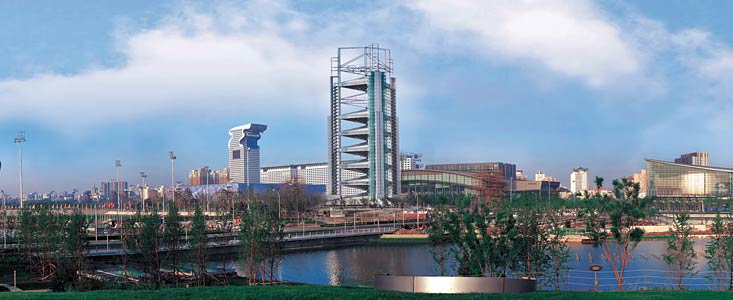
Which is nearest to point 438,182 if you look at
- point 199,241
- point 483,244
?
point 199,241

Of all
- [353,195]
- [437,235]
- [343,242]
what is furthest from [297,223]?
[437,235]

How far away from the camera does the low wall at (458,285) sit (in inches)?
595

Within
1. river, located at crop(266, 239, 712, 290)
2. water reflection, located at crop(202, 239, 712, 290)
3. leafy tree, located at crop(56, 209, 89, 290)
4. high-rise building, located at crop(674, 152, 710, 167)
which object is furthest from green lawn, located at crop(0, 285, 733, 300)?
high-rise building, located at crop(674, 152, 710, 167)

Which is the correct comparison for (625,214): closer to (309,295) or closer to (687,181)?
(309,295)

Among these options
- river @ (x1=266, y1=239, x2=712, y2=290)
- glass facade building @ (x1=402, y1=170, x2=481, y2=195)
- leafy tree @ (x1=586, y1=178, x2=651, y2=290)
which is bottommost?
river @ (x1=266, y1=239, x2=712, y2=290)

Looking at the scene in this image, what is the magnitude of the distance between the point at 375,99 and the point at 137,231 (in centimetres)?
7314

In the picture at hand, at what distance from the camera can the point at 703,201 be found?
98.8 m

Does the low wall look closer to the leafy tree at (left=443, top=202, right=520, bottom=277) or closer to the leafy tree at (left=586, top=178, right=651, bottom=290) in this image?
the leafy tree at (left=443, top=202, right=520, bottom=277)

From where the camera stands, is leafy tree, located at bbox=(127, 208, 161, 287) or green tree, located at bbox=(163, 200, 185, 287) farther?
green tree, located at bbox=(163, 200, 185, 287)

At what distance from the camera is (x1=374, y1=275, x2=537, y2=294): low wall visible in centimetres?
1512

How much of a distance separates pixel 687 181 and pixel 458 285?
10888cm

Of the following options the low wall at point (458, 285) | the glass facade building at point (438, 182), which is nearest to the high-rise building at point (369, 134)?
the glass facade building at point (438, 182)

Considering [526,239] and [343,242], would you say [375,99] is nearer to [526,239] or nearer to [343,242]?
[343,242]

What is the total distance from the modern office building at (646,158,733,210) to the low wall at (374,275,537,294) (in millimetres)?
98811
